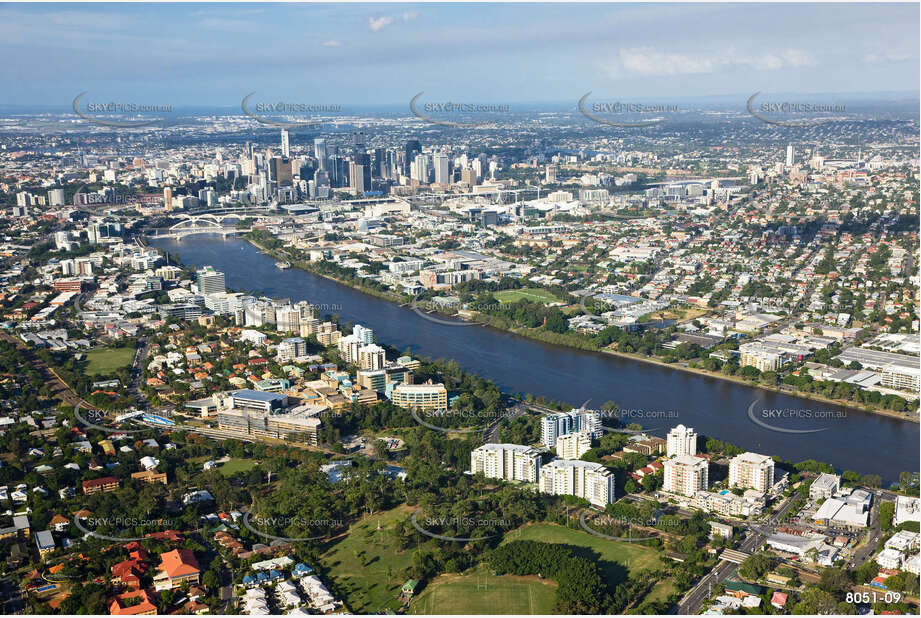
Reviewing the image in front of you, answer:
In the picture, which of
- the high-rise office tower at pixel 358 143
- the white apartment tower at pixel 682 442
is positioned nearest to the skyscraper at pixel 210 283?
the white apartment tower at pixel 682 442

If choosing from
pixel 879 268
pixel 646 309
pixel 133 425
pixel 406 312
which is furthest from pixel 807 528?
pixel 879 268

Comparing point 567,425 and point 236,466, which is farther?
point 567,425

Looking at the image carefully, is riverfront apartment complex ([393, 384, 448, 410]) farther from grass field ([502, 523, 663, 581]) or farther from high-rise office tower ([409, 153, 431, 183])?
high-rise office tower ([409, 153, 431, 183])

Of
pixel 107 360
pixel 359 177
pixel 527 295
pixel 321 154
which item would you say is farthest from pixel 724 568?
pixel 321 154

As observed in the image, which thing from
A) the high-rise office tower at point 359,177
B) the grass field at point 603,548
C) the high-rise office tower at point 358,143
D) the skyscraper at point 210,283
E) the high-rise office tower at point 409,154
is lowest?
the grass field at point 603,548

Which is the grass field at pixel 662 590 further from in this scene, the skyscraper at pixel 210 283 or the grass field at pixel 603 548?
the skyscraper at pixel 210 283

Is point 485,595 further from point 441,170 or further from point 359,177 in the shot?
point 441,170

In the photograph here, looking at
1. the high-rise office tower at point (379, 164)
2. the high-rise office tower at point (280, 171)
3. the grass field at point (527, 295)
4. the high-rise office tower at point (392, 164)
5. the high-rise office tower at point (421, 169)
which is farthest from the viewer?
the high-rise office tower at point (392, 164)
